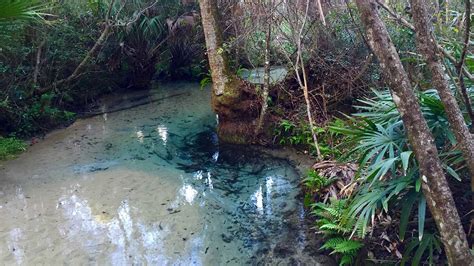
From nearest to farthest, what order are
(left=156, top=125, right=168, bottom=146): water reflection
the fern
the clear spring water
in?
the fern < the clear spring water < (left=156, top=125, right=168, bottom=146): water reflection

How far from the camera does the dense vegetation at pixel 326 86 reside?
8.32 ft

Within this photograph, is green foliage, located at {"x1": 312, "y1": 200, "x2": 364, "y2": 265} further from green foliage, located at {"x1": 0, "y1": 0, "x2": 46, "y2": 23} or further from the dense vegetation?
green foliage, located at {"x1": 0, "y1": 0, "x2": 46, "y2": 23}

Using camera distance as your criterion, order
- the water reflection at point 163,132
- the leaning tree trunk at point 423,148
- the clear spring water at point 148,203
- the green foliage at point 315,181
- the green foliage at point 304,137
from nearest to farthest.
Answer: the leaning tree trunk at point 423,148, the clear spring water at point 148,203, the green foliage at point 315,181, the green foliage at point 304,137, the water reflection at point 163,132

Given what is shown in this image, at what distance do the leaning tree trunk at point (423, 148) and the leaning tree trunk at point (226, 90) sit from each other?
3.93 metres

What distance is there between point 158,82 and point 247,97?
16.9 feet

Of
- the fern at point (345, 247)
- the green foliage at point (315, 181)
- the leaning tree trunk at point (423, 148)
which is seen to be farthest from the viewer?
the green foliage at point (315, 181)

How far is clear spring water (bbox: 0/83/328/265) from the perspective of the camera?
370 cm

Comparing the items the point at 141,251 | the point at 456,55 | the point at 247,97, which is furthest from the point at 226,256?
the point at 247,97

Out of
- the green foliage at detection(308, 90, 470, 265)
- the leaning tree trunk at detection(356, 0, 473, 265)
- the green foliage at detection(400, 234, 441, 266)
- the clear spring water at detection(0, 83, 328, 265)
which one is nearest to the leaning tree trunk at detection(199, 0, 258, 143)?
the clear spring water at detection(0, 83, 328, 265)

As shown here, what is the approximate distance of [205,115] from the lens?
8078mm

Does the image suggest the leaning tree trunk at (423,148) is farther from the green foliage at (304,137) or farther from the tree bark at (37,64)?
the tree bark at (37,64)

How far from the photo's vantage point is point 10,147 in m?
A: 5.93

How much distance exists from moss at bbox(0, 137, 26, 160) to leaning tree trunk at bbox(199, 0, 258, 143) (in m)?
3.03

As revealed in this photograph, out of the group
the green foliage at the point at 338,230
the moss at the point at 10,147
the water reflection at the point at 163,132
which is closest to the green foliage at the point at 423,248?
the green foliage at the point at 338,230
